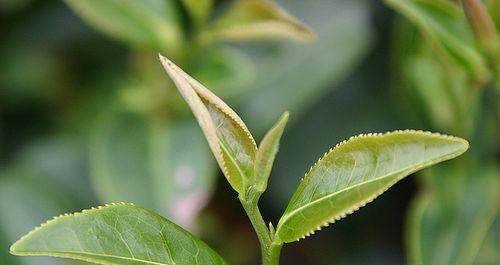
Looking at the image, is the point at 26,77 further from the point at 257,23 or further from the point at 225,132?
the point at 225,132

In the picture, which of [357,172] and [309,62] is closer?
[357,172]

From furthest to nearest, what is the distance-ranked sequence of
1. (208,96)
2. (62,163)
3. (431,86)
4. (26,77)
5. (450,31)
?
1. (26,77)
2. (62,163)
3. (431,86)
4. (450,31)
5. (208,96)

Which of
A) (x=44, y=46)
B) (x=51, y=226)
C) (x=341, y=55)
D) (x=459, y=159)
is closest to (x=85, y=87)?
(x=44, y=46)

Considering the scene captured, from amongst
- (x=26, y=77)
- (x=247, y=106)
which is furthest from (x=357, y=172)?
(x=26, y=77)

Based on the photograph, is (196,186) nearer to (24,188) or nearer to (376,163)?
(24,188)

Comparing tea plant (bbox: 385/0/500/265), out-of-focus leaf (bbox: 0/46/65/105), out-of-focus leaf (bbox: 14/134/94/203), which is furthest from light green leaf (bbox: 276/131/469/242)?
out-of-focus leaf (bbox: 0/46/65/105)

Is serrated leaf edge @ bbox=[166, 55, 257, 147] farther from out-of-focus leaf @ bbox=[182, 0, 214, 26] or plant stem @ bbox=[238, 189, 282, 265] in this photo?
out-of-focus leaf @ bbox=[182, 0, 214, 26]

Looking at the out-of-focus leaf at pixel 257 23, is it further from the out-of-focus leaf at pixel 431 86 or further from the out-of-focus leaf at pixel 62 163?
the out-of-focus leaf at pixel 62 163

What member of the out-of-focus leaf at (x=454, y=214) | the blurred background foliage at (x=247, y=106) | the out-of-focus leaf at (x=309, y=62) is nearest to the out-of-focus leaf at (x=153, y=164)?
the blurred background foliage at (x=247, y=106)
